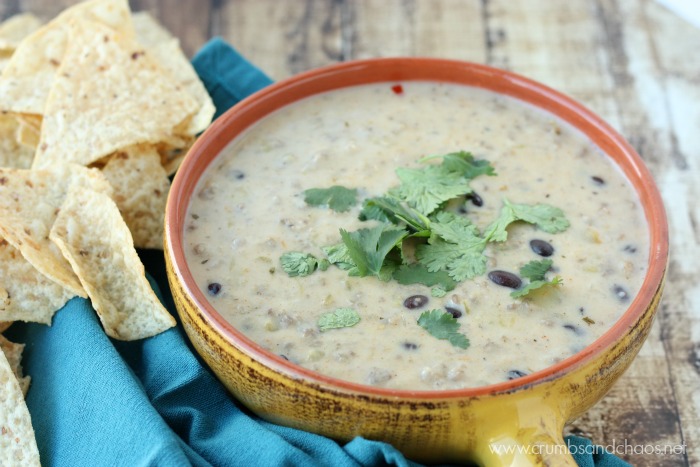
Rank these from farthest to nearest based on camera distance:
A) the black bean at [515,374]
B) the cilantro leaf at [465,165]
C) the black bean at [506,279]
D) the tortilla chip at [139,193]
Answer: the tortilla chip at [139,193]
the cilantro leaf at [465,165]
the black bean at [506,279]
the black bean at [515,374]

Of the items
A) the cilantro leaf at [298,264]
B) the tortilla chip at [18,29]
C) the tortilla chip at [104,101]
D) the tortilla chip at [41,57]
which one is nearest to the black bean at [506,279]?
the cilantro leaf at [298,264]

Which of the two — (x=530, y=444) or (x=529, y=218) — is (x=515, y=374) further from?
(x=529, y=218)

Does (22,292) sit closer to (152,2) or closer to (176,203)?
(176,203)

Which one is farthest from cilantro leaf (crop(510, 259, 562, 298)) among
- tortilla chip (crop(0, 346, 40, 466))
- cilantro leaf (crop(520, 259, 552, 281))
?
tortilla chip (crop(0, 346, 40, 466))

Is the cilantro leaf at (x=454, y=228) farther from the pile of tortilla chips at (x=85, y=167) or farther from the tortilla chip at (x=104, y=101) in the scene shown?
the tortilla chip at (x=104, y=101)

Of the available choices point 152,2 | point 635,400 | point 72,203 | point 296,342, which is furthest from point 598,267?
point 152,2

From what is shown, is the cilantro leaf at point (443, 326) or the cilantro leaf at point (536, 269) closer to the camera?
the cilantro leaf at point (443, 326)
